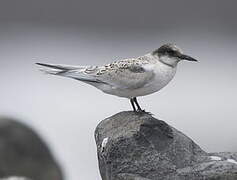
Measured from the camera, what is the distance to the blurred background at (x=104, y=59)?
18.8m

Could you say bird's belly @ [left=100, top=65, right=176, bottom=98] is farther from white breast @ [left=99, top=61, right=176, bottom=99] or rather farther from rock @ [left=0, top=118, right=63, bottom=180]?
rock @ [left=0, top=118, right=63, bottom=180]

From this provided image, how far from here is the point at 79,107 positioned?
66.8ft

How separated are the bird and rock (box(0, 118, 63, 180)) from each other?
4298 mm

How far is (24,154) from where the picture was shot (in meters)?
13.8

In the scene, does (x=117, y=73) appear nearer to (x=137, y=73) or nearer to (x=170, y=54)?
(x=137, y=73)

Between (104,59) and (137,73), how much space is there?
1353 cm

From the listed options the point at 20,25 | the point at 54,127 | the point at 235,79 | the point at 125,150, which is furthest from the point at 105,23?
the point at 125,150

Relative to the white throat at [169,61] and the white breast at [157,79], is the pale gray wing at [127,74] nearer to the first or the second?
the white breast at [157,79]

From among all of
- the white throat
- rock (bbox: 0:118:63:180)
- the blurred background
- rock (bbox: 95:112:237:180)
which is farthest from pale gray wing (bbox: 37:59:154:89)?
the blurred background

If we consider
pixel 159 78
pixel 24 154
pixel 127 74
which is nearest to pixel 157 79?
pixel 159 78

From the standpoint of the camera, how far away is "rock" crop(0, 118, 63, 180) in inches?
535

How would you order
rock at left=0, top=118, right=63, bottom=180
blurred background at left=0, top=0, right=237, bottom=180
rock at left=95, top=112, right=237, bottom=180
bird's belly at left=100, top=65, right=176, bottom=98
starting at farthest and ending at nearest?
1. blurred background at left=0, top=0, right=237, bottom=180
2. rock at left=0, top=118, right=63, bottom=180
3. bird's belly at left=100, top=65, right=176, bottom=98
4. rock at left=95, top=112, right=237, bottom=180

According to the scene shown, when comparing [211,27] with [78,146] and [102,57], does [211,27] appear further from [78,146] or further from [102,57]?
[78,146]

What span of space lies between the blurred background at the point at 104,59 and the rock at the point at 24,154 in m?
3.01
